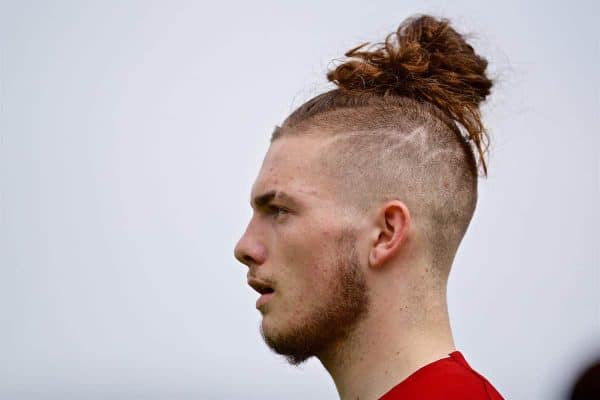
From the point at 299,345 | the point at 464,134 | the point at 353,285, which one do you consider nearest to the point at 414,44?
the point at 464,134

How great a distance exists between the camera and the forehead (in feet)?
10.4

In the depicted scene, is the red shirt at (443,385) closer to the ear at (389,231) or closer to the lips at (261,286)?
the ear at (389,231)

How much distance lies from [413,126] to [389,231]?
490mm

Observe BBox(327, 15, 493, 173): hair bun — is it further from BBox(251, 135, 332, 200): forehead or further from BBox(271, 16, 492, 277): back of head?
BBox(251, 135, 332, 200): forehead

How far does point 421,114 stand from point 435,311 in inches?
32.0

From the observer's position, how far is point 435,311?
308 cm

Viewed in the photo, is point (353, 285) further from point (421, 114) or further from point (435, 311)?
point (421, 114)

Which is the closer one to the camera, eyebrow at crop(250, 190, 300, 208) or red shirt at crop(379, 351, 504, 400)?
red shirt at crop(379, 351, 504, 400)

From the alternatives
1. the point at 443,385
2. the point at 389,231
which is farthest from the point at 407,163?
the point at 443,385

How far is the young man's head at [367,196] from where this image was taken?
305cm

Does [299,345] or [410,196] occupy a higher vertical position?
[410,196]

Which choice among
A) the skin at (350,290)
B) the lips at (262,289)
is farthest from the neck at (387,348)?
the lips at (262,289)

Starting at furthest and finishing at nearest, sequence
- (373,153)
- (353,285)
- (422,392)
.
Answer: (373,153) → (353,285) → (422,392)

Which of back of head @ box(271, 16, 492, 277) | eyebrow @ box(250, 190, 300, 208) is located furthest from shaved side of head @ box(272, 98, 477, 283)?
eyebrow @ box(250, 190, 300, 208)
